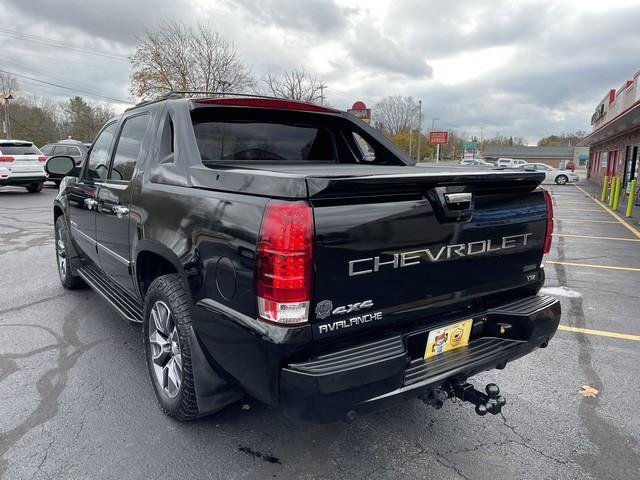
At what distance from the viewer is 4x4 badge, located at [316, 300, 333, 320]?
1.92 metres

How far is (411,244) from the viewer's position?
212 centimetres

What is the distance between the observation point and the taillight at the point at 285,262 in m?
1.83

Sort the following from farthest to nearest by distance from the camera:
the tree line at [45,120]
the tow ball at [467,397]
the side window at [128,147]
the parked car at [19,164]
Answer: the tree line at [45,120] → the parked car at [19,164] → the side window at [128,147] → the tow ball at [467,397]

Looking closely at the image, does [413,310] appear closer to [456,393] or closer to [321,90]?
[456,393]

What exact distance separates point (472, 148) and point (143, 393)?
92145mm

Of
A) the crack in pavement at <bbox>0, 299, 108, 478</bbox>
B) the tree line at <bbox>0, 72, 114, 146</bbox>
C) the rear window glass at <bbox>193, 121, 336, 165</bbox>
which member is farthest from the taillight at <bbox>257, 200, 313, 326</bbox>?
the tree line at <bbox>0, 72, 114, 146</bbox>

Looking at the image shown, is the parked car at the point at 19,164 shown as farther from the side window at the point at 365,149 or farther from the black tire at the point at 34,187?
the side window at the point at 365,149

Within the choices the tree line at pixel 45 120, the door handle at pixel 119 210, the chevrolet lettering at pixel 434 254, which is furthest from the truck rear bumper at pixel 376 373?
the tree line at pixel 45 120

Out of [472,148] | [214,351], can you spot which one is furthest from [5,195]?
[472,148]

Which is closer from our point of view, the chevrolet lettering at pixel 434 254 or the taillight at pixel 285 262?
the taillight at pixel 285 262

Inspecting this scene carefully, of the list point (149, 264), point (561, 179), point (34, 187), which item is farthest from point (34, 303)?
point (561, 179)

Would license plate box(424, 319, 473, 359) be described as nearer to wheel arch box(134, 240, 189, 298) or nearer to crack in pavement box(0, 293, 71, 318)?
wheel arch box(134, 240, 189, 298)

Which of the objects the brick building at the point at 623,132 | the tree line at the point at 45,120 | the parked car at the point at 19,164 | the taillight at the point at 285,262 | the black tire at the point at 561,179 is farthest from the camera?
the tree line at the point at 45,120

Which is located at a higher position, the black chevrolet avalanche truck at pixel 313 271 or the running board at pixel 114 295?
the black chevrolet avalanche truck at pixel 313 271
